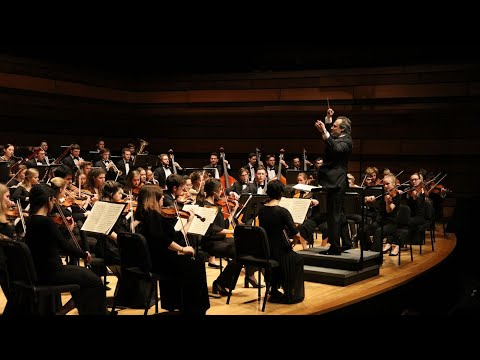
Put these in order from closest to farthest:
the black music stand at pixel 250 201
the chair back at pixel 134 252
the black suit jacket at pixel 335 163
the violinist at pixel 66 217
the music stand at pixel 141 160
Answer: the chair back at pixel 134 252, the violinist at pixel 66 217, the black suit jacket at pixel 335 163, the black music stand at pixel 250 201, the music stand at pixel 141 160

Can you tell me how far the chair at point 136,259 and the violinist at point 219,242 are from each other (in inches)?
46.1

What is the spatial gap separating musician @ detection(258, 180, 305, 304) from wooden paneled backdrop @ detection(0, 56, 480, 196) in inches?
301

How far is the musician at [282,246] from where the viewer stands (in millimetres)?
5500

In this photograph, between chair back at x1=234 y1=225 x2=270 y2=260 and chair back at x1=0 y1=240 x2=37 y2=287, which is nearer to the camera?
chair back at x1=0 y1=240 x2=37 y2=287

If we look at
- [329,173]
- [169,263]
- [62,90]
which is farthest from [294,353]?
[62,90]

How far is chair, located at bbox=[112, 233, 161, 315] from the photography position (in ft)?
15.2

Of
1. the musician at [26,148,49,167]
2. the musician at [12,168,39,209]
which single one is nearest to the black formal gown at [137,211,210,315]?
the musician at [12,168,39,209]

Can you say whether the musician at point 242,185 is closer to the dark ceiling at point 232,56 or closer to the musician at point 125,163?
the musician at point 125,163

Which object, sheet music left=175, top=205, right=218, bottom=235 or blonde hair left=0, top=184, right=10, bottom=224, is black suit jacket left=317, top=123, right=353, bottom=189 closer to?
sheet music left=175, top=205, right=218, bottom=235

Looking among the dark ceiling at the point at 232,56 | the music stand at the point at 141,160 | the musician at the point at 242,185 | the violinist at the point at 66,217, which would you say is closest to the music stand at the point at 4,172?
the violinist at the point at 66,217

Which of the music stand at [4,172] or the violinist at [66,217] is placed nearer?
the violinist at [66,217]

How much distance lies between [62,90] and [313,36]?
9.79m

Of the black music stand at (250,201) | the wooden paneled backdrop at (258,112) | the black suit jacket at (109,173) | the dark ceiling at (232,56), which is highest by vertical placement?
the dark ceiling at (232,56)

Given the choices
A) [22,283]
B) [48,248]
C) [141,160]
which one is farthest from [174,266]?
[141,160]
